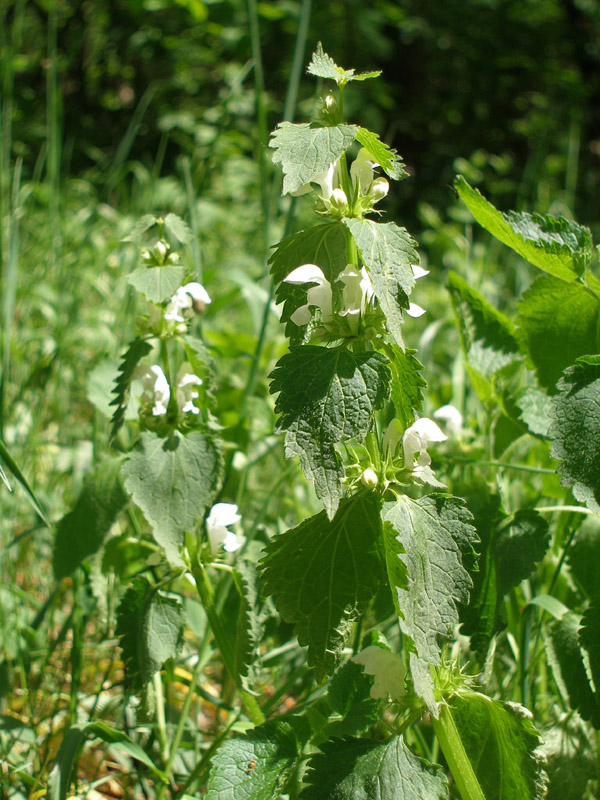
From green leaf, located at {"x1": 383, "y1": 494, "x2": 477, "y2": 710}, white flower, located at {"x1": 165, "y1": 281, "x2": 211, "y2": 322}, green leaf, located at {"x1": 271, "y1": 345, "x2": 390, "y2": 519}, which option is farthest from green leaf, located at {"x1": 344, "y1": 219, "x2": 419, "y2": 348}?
white flower, located at {"x1": 165, "y1": 281, "x2": 211, "y2": 322}

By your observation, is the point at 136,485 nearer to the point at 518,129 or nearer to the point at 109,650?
the point at 109,650

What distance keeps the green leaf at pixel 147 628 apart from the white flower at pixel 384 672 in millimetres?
226

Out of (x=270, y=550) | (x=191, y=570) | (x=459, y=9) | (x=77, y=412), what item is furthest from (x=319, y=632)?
(x=459, y=9)

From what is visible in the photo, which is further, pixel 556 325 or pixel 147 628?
pixel 556 325

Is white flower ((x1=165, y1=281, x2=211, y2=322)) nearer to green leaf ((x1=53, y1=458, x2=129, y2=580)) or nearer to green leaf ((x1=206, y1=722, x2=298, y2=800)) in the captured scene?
green leaf ((x1=53, y1=458, x2=129, y2=580))

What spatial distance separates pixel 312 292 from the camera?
71 centimetres

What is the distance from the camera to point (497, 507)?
0.91 meters

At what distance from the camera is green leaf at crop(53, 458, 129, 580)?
3.04 feet

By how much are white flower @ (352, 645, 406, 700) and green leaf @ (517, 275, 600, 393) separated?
0.40 metres

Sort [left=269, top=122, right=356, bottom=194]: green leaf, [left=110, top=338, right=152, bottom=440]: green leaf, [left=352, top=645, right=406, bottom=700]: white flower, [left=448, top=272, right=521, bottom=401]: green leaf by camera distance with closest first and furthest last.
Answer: [left=269, top=122, right=356, bottom=194]: green leaf, [left=352, top=645, right=406, bottom=700]: white flower, [left=110, top=338, right=152, bottom=440]: green leaf, [left=448, top=272, right=521, bottom=401]: green leaf

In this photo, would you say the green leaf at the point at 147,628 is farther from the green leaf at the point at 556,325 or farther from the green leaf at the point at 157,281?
the green leaf at the point at 556,325

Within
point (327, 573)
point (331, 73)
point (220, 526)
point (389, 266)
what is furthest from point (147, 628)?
point (331, 73)

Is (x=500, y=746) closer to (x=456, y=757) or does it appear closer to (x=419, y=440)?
(x=456, y=757)

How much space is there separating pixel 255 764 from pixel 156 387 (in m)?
0.42
